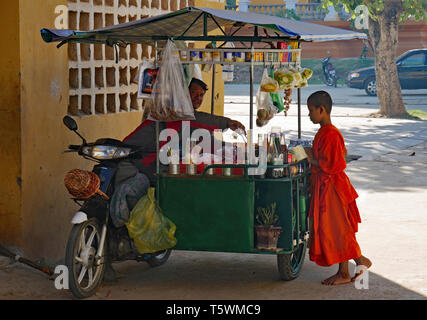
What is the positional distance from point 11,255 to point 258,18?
2344 mm

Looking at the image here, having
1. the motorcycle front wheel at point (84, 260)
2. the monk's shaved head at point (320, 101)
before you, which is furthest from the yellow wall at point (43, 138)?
the monk's shaved head at point (320, 101)

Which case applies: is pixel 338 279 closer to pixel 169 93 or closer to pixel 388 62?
pixel 169 93

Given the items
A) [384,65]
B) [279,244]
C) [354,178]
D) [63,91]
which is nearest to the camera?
[279,244]

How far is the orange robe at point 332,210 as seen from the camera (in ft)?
18.6

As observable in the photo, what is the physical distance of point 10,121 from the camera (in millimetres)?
5836

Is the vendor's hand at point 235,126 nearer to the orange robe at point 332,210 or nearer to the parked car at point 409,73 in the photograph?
the orange robe at point 332,210

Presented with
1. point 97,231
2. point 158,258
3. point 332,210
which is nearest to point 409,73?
point 158,258

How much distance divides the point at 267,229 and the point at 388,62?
13.2 m

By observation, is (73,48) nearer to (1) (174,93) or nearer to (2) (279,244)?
(1) (174,93)

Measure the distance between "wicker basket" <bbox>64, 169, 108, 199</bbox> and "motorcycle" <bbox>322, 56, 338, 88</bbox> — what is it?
23016 millimetres

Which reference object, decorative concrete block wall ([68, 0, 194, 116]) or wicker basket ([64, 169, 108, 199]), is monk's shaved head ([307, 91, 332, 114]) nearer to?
wicker basket ([64, 169, 108, 199])

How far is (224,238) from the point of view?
547cm

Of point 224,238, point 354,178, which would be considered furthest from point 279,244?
point 354,178

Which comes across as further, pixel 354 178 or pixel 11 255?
pixel 354 178
